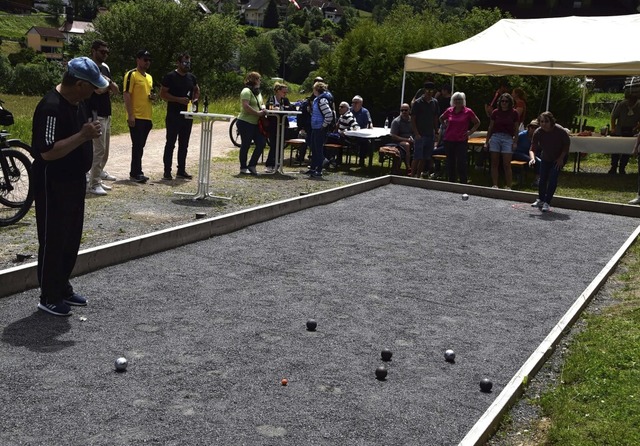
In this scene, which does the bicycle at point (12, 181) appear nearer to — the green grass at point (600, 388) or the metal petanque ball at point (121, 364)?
the metal petanque ball at point (121, 364)

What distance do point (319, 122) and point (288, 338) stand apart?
9.52m

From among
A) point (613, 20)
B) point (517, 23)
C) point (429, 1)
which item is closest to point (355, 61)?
point (517, 23)

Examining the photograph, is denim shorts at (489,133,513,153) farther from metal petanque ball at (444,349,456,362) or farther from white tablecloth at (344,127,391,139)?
metal petanque ball at (444,349,456,362)

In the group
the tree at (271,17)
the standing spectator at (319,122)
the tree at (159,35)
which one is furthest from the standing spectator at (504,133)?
the tree at (271,17)

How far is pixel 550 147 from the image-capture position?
12.8 metres

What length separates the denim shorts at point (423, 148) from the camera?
629 inches

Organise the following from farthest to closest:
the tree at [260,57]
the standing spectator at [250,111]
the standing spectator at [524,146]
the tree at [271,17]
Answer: the tree at [271,17], the tree at [260,57], the standing spectator at [524,146], the standing spectator at [250,111]

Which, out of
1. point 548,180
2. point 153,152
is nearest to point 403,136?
point 548,180

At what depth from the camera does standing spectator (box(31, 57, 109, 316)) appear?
19.9 ft

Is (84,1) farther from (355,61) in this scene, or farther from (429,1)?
(355,61)

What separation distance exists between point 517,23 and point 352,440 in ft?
56.0

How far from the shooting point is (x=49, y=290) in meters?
6.27

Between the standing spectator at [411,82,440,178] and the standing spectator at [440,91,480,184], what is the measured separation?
0.96ft

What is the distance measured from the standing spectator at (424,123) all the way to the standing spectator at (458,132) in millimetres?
291
